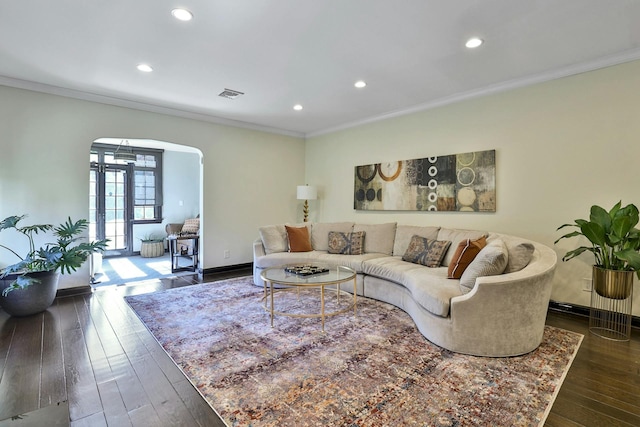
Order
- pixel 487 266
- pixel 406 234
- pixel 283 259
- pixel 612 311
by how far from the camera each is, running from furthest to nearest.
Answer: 1. pixel 283 259
2. pixel 406 234
3. pixel 612 311
4. pixel 487 266

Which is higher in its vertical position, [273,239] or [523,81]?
[523,81]

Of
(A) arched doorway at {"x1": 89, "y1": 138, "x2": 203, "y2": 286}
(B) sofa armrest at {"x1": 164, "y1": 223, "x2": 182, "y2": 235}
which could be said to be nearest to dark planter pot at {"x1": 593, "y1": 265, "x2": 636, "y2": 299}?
(A) arched doorway at {"x1": 89, "y1": 138, "x2": 203, "y2": 286}

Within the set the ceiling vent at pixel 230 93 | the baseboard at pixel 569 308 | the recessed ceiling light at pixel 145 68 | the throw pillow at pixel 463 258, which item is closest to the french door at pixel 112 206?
the ceiling vent at pixel 230 93

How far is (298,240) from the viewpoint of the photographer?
4812 millimetres

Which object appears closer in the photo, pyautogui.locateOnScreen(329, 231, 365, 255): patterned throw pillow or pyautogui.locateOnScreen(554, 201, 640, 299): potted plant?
pyautogui.locateOnScreen(554, 201, 640, 299): potted plant

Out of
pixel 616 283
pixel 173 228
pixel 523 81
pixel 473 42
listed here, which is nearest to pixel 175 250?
pixel 173 228

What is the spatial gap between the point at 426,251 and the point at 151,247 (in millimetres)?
6084

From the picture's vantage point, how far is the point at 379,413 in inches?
70.9

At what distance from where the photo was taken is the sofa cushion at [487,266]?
2584 millimetres

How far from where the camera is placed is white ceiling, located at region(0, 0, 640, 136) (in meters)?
2.32

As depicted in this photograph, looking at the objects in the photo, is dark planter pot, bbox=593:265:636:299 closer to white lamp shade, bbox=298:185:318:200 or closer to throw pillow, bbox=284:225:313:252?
throw pillow, bbox=284:225:313:252

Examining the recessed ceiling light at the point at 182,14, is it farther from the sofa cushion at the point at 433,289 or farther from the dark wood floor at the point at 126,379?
the sofa cushion at the point at 433,289

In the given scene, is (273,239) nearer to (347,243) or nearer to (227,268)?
(347,243)

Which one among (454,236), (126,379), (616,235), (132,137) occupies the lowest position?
(126,379)
